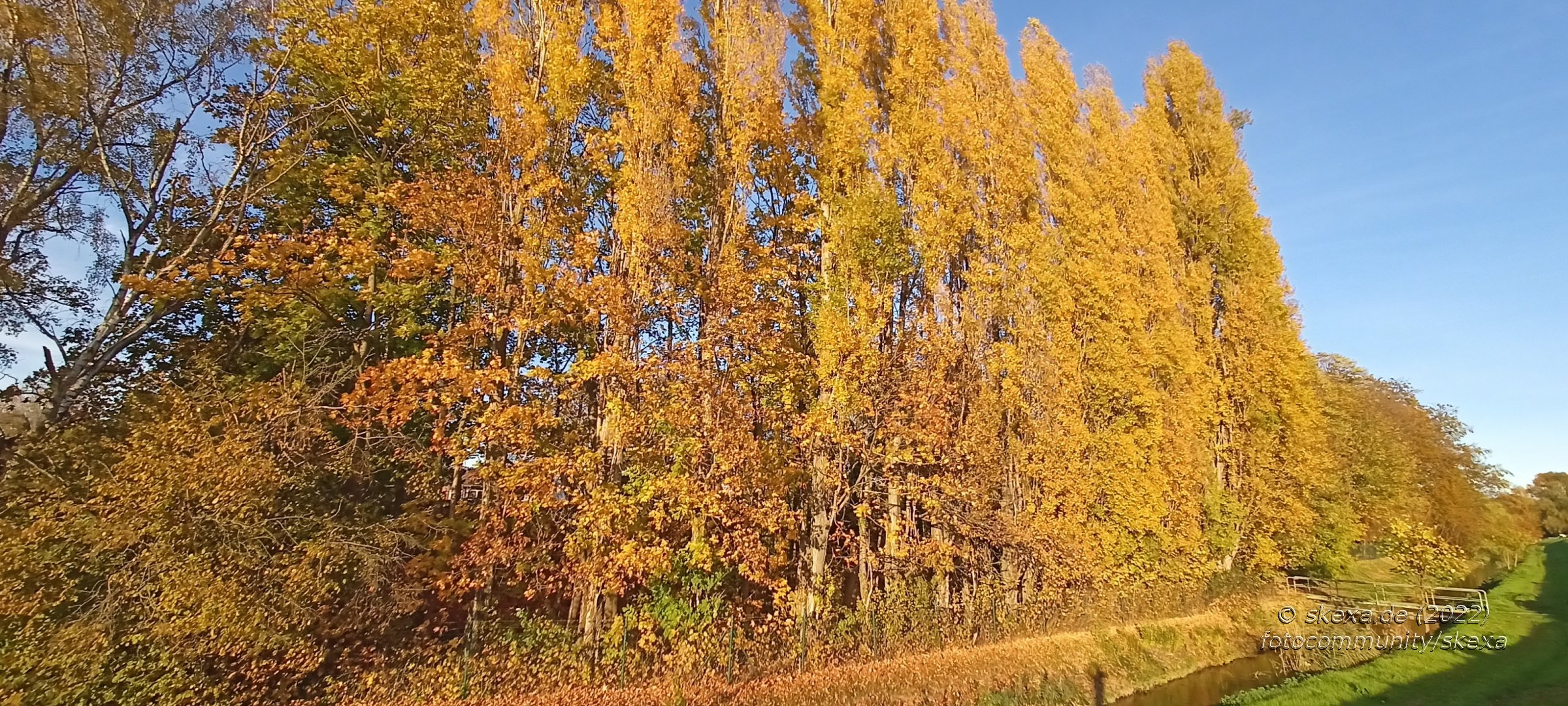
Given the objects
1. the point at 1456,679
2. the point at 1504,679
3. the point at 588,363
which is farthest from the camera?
the point at 1456,679

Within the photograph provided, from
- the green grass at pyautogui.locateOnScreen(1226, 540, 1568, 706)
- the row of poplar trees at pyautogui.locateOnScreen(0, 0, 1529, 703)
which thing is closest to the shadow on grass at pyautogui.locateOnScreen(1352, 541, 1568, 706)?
the green grass at pyautogui.locateOnScreen(1226, 540, 1568, 706)

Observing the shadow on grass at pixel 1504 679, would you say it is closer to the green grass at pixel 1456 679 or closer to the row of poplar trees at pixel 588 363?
the green grass at pixel 1456 679

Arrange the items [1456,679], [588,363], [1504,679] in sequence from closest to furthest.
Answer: [588,363], [1504,679], [1456,679]

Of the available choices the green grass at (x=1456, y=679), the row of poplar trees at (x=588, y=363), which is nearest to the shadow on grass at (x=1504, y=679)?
the green grass at (x=1456, y=679)

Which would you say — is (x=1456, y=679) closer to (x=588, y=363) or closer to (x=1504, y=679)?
(x=1504, y=679)

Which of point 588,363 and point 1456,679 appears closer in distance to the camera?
point 588,363

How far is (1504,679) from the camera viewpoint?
42.1 feet

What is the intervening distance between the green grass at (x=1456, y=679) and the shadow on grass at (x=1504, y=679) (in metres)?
0.01

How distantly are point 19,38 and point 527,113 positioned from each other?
6.02m

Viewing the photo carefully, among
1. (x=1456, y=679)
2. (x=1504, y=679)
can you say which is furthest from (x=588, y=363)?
(x=1504, y=679)

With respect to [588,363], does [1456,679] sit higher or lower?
lower

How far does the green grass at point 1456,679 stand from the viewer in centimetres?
1180

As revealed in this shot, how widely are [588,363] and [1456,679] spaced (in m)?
17.1

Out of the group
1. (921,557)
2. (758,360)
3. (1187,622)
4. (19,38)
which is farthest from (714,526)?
(1187,622)
